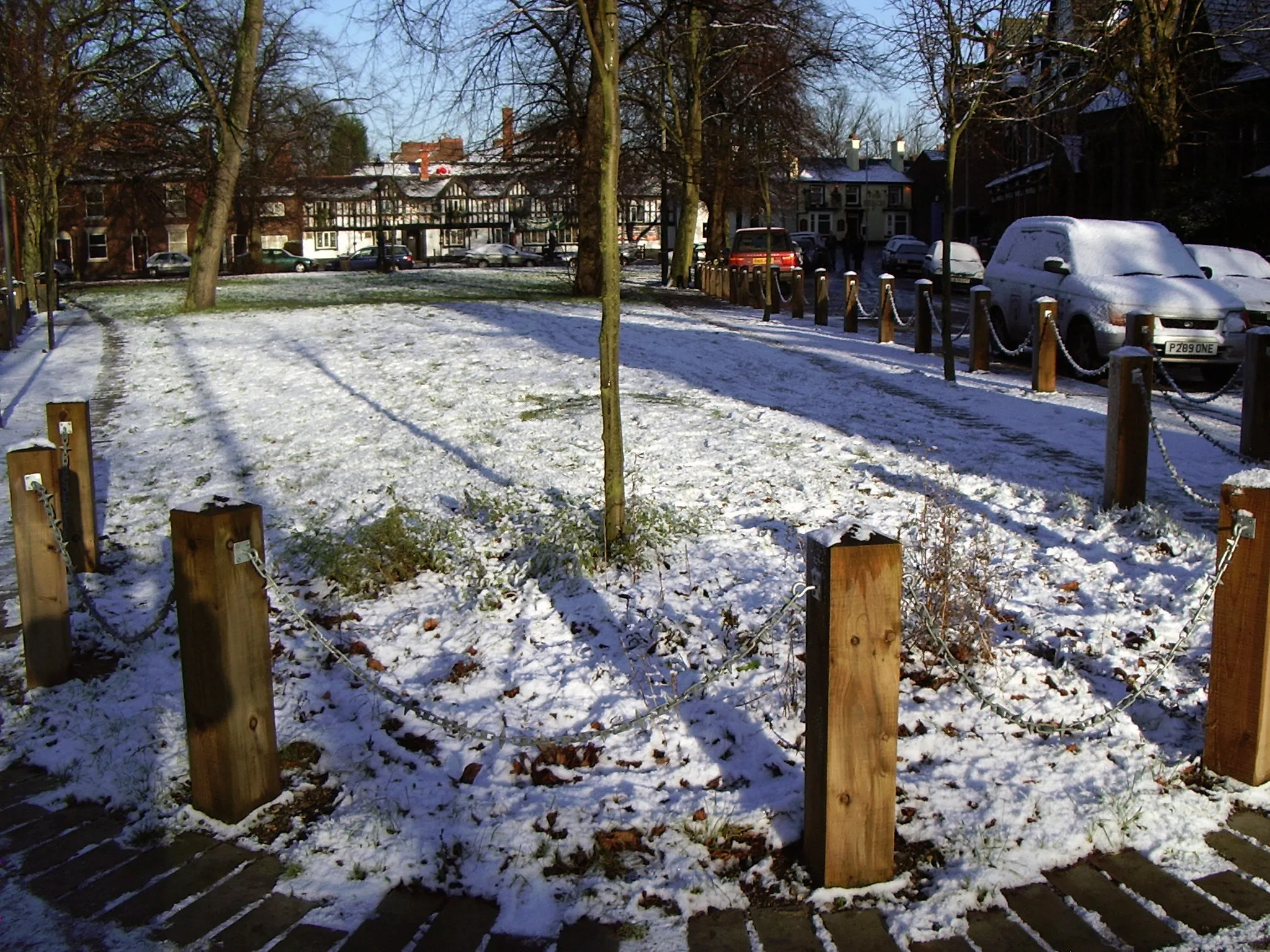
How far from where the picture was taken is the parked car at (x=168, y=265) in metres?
57.1

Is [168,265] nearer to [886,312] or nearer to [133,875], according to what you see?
[886,312]

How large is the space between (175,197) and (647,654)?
4895cm

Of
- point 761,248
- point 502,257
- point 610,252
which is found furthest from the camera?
point 502,257

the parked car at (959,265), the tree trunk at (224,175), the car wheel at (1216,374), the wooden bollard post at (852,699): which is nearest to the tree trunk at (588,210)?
the tree trunk at (224,175)

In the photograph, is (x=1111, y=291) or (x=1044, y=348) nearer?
(x=1044, y=348)

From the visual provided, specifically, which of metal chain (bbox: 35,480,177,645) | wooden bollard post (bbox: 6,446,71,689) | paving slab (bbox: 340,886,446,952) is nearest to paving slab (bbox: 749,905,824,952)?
paving slab (bbox: 340,886,446,952)

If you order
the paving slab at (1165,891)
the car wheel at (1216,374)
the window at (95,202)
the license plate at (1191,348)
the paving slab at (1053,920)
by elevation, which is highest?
the window at (95,202)

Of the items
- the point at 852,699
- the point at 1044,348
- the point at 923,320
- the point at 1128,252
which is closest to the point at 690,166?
the point at 923,320

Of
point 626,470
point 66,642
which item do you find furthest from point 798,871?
point 626,470

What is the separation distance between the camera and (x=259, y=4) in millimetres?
20609

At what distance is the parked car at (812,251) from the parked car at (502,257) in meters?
17.7

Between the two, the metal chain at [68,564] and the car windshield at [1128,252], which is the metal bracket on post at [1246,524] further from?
the car windshield at [1128,252]

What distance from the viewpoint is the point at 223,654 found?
3814mm

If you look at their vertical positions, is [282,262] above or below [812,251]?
above
